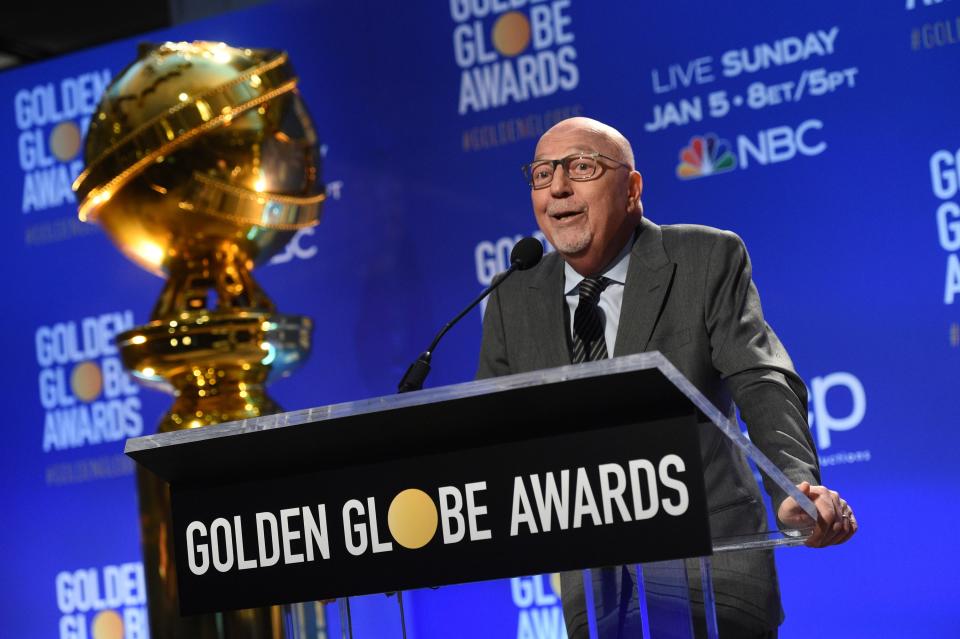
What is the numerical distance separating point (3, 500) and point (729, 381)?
140 inches

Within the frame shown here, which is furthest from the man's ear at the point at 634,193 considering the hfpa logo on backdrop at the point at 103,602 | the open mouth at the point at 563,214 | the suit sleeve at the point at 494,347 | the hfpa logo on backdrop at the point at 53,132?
the hfpa logo on backdrop at the point at 53,132

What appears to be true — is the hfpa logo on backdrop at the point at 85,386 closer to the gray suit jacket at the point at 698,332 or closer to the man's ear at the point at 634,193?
the gray suit jacket at the point at 698,332

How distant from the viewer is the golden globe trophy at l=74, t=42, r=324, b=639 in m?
3.37

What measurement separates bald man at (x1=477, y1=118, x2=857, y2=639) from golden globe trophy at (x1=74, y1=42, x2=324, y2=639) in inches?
51.2

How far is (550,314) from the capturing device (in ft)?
7.30

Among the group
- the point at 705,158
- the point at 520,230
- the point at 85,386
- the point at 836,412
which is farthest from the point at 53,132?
the point at 836,412

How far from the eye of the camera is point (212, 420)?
3.42m

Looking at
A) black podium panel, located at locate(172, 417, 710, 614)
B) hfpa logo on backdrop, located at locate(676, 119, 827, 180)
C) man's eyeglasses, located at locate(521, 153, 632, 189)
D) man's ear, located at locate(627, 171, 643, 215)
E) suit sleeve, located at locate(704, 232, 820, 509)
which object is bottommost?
black podium panel, located at locate(172, 417, 710, 614)

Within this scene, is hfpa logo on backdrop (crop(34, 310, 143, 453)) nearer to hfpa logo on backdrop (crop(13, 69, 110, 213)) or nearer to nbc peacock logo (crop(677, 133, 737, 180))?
hfpa logo on backdrop (crop(13, 69, 110, 213))

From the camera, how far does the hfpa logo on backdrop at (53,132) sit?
4.82m

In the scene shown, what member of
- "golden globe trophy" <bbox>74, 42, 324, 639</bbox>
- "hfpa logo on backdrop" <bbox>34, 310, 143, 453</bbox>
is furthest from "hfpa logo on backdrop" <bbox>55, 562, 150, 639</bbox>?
"golden globe trophy" <bbox>74, 42, 324, 639</bbox>

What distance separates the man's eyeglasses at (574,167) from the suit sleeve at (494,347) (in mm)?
225

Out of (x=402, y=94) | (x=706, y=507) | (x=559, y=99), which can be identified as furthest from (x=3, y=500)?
(x=706, y=507)

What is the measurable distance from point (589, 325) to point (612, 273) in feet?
0.38
